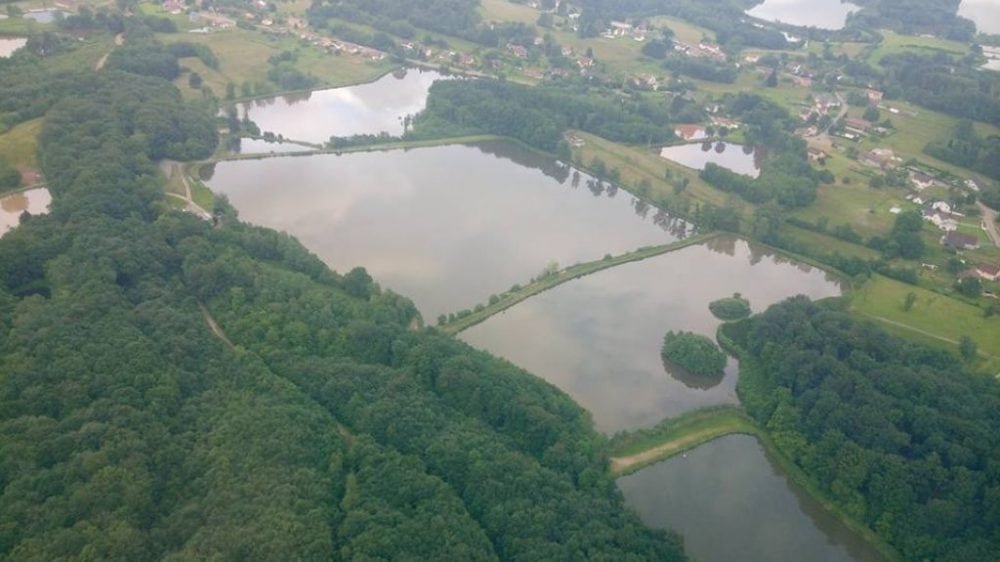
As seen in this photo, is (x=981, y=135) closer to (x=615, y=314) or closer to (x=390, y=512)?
(x=615, y=314)

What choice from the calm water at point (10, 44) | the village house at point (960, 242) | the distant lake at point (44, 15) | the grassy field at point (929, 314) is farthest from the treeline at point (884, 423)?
the distant lake at point (44, 15)

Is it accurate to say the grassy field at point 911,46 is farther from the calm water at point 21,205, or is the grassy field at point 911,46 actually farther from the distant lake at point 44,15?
the distant lake at point 44,15

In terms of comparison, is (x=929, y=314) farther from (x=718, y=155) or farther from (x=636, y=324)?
(x=718, y=155)

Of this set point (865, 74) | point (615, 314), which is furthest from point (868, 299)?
point (865, 74)

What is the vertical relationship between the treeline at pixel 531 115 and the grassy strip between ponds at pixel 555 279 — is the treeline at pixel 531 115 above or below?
above

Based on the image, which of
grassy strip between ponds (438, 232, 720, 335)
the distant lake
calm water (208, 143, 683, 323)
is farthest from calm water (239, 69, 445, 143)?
the distant lake

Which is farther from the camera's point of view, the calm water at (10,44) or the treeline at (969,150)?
the calm water at (10,44)

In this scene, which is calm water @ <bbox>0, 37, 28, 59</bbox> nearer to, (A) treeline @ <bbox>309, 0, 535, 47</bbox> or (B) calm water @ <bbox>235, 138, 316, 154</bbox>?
(B) calm water @ <bbox>235, 138, 316, 154</bbox>
